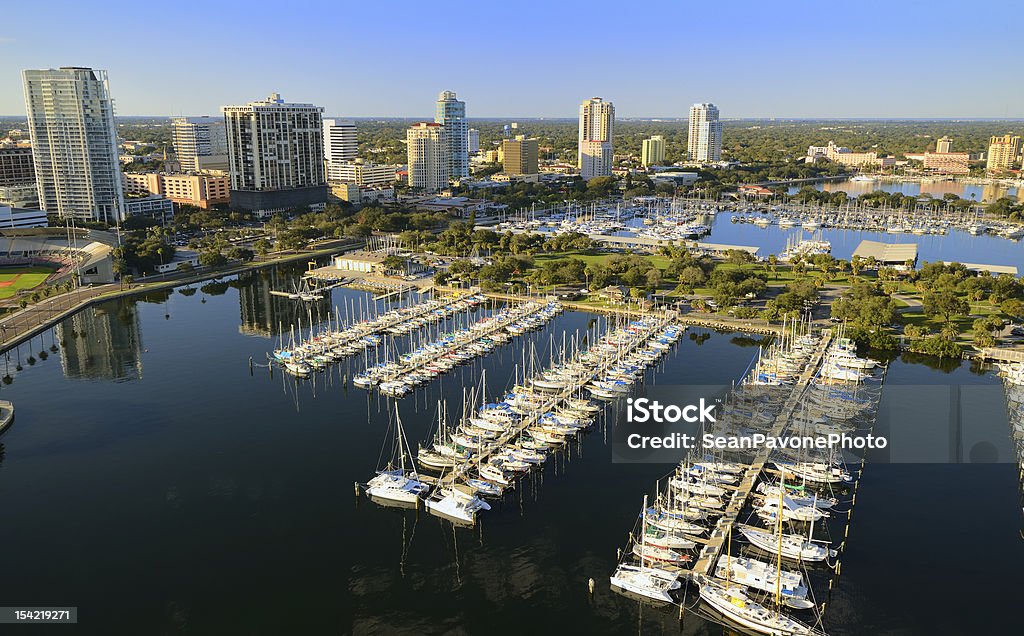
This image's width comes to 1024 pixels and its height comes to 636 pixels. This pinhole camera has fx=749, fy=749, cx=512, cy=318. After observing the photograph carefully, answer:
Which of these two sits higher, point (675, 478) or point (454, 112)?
point (454, 112)

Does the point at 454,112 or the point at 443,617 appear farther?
the point at 454,112

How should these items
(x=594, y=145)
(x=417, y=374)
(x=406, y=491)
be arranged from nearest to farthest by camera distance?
(x=406, y=491) < (x=417, y=374) < (x=594, y=145)

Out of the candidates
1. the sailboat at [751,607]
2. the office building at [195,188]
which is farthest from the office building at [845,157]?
the sailboat at [751,607]

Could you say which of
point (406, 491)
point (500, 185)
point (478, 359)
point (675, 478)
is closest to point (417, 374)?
point (478, 359)

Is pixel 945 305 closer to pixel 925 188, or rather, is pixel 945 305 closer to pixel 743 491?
pixel 743 491

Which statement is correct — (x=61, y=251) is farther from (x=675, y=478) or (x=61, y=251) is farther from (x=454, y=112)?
(x=454, y=112)

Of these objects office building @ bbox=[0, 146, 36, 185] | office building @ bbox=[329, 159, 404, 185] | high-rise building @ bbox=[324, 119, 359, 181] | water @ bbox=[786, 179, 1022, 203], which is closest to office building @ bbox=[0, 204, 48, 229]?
office building @ bbox=[0, 146, 36, 185]

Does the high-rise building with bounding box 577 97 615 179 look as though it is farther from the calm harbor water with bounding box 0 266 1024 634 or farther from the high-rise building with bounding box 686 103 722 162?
the calm harbor water with bounding box 0 266 1024 634
